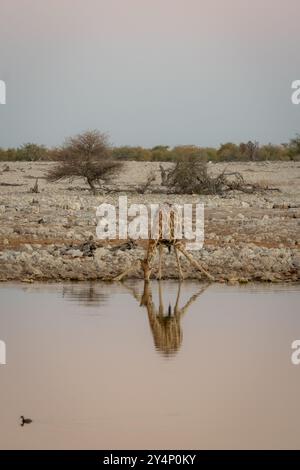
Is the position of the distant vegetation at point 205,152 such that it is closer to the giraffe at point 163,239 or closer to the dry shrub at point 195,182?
the dry shrub at point 195,182

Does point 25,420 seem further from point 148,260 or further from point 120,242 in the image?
point 120,242

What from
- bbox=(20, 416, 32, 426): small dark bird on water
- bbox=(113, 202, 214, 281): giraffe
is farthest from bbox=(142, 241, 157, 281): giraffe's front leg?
bbox=(20, 416, 32, 426): small dark bird on water

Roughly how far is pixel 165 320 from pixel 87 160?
18.8m

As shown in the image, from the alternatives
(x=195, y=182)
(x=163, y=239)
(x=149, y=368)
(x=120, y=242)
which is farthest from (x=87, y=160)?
(x=149, y=368)

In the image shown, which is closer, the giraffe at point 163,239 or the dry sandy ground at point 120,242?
→ the giraffe at point 163,239

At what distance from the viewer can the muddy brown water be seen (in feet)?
28.9

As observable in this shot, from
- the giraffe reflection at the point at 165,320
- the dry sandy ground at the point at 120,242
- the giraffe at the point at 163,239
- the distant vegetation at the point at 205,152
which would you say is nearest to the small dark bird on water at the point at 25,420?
A: the giraffe reflection at the point at 165,320

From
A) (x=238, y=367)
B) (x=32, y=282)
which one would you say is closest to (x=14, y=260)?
(x=32, y=282)

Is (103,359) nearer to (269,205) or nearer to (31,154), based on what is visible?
(269,205)

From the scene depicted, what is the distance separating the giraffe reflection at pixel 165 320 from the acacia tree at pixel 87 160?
15.9 m

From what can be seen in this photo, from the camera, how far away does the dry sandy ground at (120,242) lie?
16719 mm

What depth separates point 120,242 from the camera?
64.2 ft

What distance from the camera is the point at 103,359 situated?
36.5 feet

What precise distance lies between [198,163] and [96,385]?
21515 mm
